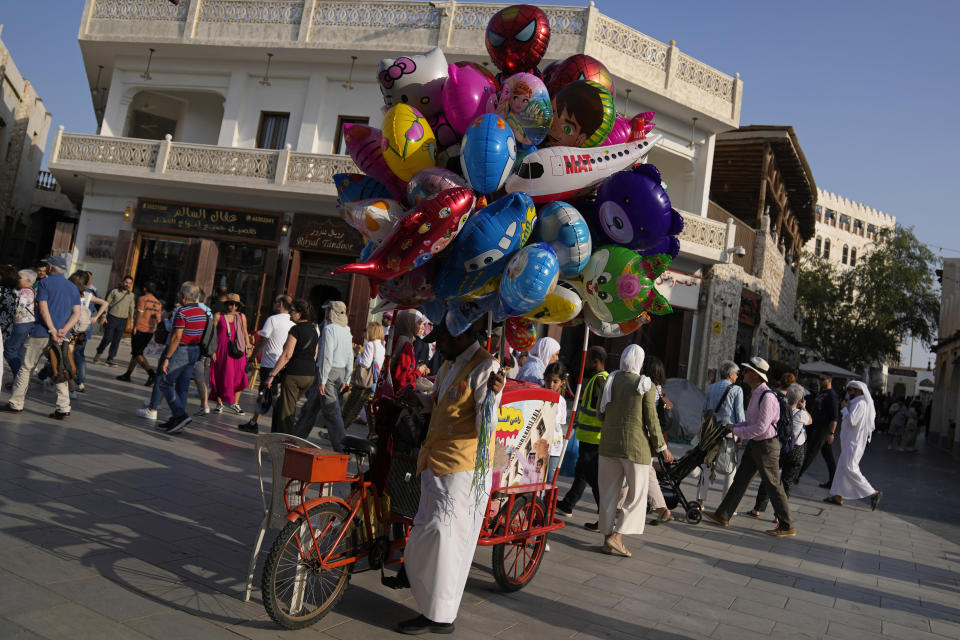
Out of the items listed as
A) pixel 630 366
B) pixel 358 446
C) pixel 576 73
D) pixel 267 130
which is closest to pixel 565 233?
pixel 576 73

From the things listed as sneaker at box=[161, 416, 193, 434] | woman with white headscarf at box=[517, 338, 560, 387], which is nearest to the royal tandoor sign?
sneaker at box=[161, 416, 193, 434]

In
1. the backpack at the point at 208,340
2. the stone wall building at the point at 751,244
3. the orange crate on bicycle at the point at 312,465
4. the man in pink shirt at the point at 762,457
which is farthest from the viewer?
the stone wall building at the point at 751,244

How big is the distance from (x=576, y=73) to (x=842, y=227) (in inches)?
2960

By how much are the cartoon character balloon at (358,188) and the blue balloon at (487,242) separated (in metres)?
0.73

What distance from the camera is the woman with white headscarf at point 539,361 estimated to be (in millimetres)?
8320

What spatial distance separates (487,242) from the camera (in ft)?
12.6

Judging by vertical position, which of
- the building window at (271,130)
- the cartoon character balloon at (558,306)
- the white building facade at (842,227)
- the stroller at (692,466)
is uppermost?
the white building facade at (842,227)

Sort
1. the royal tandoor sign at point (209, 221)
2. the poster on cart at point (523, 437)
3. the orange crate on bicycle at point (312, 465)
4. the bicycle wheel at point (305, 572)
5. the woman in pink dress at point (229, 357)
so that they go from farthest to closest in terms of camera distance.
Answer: the royal tandoor sign at point (209, 221) → the woman in pink dress at point (229, 357) → the poster on cart at point (523, 437) → the orange crate on bicycle at point (312, 465) → the bicycle wheel at point (305, 572)

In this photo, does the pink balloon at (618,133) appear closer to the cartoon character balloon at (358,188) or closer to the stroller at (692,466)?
the cartoon character balloon at (358,188)

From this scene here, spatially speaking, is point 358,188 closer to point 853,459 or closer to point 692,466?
point 692,466

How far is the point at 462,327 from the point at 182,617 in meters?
2.18

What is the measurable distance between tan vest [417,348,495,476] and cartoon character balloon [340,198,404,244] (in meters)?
0.98

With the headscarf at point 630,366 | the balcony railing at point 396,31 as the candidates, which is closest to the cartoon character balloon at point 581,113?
the headscarf at point 630,366

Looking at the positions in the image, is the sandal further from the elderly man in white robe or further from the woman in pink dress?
the woman in pink dress
